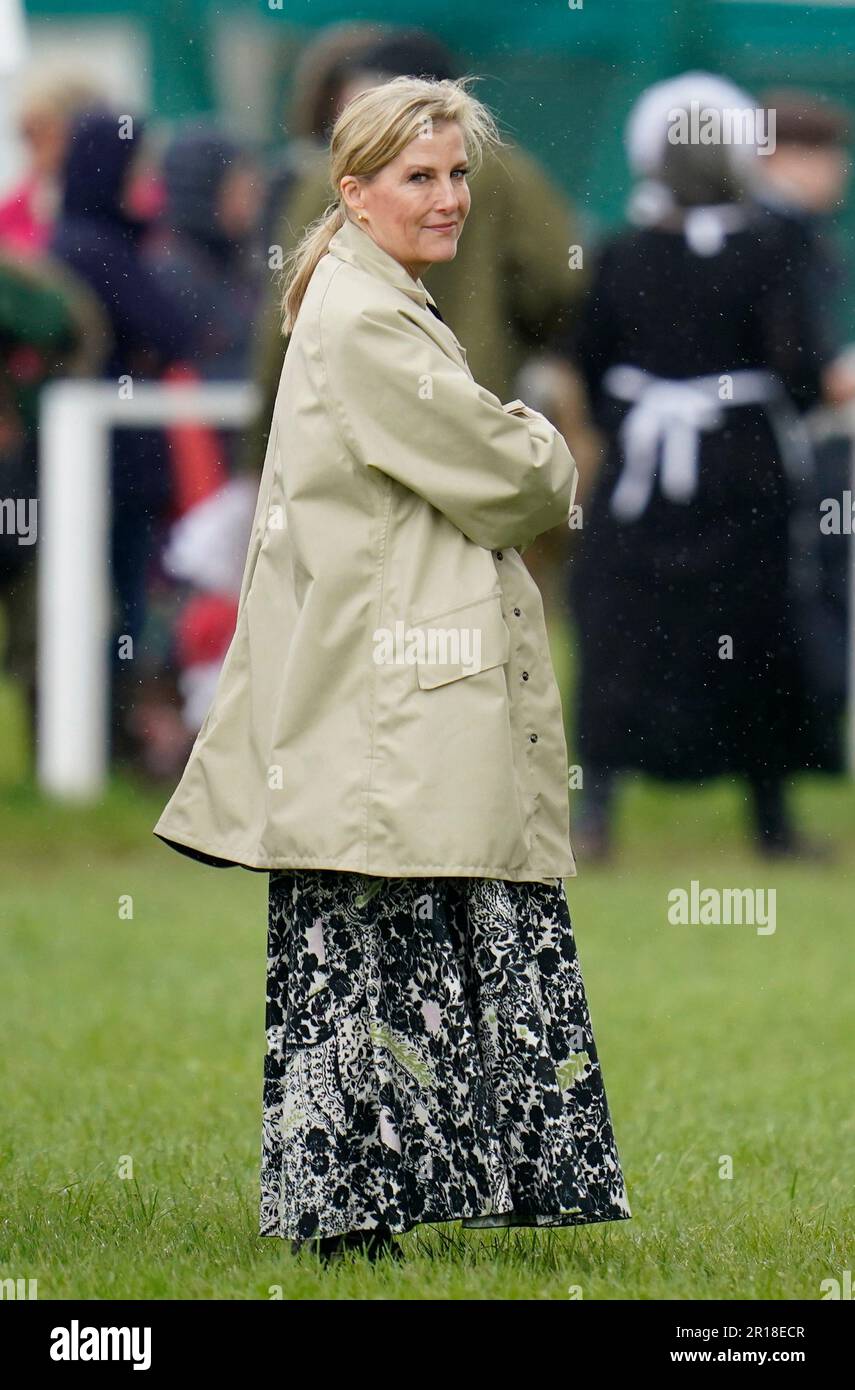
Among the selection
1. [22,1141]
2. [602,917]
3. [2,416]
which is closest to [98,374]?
[2,416]

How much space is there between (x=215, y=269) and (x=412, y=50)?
1.71m

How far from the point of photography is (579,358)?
7.92 metres

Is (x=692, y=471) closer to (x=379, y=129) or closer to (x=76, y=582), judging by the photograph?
(x=76, y=582)

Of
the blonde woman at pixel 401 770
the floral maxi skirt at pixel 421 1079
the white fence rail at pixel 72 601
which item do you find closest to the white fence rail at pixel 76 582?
the white fence rail at pixel 72 601

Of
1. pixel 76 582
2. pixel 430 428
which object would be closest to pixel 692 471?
pixel 76 582

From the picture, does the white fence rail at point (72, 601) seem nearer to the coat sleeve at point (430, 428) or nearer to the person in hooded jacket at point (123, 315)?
the person in hooded jacket at point (123, 315)

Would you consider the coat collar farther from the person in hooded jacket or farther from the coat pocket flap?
the person in hooded jacket

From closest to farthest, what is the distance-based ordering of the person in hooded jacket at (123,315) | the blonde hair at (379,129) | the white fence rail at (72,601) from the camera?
the blonde hair at (379,129), the person in hooded jacket at (123,315), the white fence rail at (72,601)

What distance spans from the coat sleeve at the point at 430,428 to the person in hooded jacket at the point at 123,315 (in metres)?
4.73

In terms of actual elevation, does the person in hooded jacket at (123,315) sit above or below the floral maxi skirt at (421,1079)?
above

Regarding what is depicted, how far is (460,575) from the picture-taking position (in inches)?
146

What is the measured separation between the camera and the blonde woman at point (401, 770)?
3.64 meters

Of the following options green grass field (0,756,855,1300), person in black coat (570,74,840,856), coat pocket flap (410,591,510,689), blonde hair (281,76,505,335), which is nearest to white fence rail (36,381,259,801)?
green grass field (0,756,855,1300)
